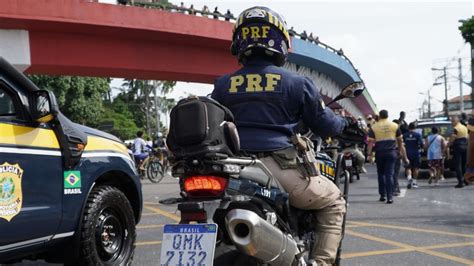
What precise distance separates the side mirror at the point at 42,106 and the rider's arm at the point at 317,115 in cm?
191

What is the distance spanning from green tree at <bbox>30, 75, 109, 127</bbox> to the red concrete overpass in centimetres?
1838

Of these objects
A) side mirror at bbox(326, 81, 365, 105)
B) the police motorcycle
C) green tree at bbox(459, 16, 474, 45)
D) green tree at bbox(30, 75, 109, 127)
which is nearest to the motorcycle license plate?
the police motorcycle

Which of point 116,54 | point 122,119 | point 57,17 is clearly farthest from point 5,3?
point 122,119

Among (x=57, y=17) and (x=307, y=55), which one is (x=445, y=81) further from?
(x=57, y=17)

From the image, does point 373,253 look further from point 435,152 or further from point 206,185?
point 435,152

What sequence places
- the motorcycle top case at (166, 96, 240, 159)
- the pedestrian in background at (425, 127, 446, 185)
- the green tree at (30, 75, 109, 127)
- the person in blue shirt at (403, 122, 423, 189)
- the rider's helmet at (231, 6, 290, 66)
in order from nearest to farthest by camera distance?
the motorcycle top case at (166, 96, 240, 159)
the rider's helmet at (231, 6, 290, 66)
the person in blue shirt at (403, 122, 423, 189)
the pedestrian in background at (425, 127, 446, 185)
the green tree at (30, 75, 109, 127)

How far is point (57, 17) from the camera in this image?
16734mm

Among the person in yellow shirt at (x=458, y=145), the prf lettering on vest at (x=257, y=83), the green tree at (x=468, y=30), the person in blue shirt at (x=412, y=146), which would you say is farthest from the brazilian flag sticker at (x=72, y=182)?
the green tree at (x=468, y=30)

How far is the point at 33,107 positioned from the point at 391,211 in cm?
676

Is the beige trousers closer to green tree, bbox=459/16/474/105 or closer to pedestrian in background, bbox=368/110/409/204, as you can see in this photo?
pedestrian in background, bbox=368/110/409/204

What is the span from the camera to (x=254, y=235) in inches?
109

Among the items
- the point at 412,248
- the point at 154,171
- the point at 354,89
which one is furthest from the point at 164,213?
the point at 154,171

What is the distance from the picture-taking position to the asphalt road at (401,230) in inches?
221

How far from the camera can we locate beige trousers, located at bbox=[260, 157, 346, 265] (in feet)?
10.9
